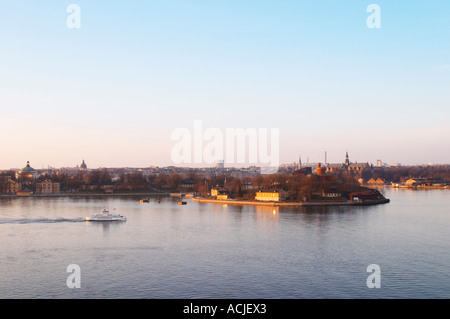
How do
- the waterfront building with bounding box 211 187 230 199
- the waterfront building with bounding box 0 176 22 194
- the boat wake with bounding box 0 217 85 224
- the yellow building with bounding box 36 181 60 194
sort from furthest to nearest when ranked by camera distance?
1. the yellow building with bounding box 36 181 60 194
2. the waterfront building with bounding box 0 176 22 194
3. the waterfront building with bounding box 211 187 230 199
4. the boat wake with bounding box 0 217 85 224

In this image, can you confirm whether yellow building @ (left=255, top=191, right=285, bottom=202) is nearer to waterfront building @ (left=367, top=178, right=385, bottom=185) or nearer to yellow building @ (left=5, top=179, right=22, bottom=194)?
yellow building @ (left=5, top=179, right=22, bottom=194)

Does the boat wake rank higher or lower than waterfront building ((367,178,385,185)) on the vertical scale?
lower

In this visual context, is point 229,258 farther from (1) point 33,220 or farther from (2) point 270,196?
(2) point 270,196

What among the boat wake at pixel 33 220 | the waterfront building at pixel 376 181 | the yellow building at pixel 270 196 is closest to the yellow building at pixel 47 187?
the yellow building at pixel 270 196

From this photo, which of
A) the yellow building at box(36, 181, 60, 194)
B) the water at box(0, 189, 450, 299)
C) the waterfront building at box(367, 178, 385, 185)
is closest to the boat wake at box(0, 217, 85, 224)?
the water at box(0, 189, 450, 299)
